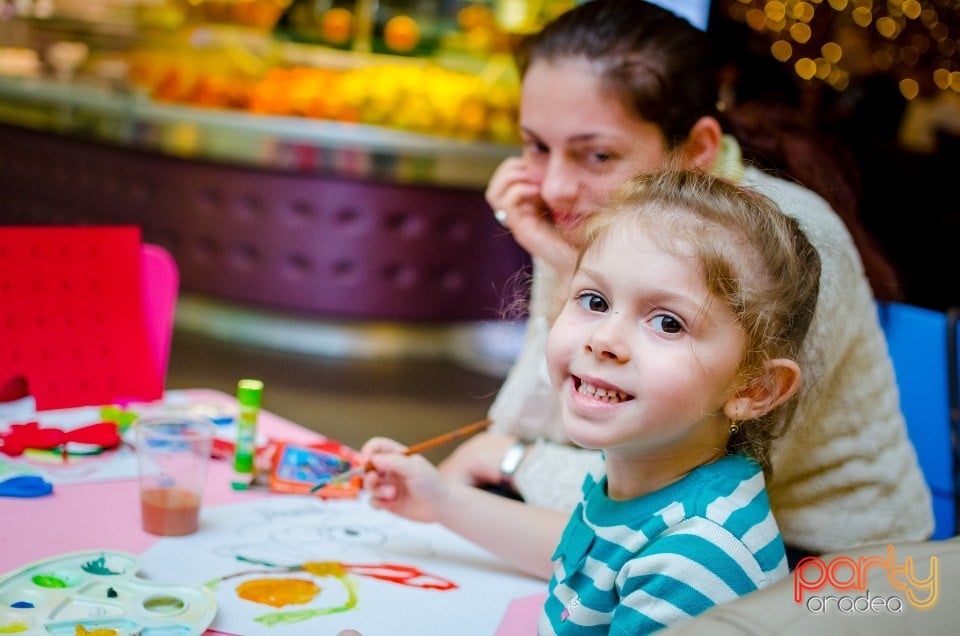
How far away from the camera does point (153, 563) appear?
4.33 feet

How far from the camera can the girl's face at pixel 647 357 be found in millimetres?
1084

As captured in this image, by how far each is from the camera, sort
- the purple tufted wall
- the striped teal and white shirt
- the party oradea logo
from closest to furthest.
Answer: the party oradea logo < the striped teal and white shirt < the purple tufted wall

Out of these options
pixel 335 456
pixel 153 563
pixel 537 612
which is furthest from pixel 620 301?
pixel 335 456

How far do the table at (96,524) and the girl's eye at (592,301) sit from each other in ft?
1.26

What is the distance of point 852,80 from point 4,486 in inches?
336

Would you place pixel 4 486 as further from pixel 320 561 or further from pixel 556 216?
pixel 556 216

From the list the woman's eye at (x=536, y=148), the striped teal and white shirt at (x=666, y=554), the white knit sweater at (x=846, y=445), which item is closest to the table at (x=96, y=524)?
the striped teal and white shirt at (x=666, y=554)

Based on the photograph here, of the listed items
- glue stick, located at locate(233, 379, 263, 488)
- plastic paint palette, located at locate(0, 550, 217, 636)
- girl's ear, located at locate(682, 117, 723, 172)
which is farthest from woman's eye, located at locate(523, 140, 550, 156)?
plastic paint palette, located at locate(0, 550, 217, 636)

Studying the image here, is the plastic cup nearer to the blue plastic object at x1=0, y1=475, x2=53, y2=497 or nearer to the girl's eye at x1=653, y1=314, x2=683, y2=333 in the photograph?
the blue plastic object at x1=0, y1=475, x2=53, y2=497

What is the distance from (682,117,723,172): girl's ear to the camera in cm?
184

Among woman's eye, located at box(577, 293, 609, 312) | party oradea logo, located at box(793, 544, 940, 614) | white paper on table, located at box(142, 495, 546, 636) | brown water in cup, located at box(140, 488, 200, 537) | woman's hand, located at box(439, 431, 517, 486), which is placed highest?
woman's eye, located at box(577, 293, 609, 312)

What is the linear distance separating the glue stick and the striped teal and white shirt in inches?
23.8

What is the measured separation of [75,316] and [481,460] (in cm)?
72

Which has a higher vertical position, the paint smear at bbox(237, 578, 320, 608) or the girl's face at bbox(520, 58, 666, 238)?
the girl's face at bbox(520, 58, 666, 238)
